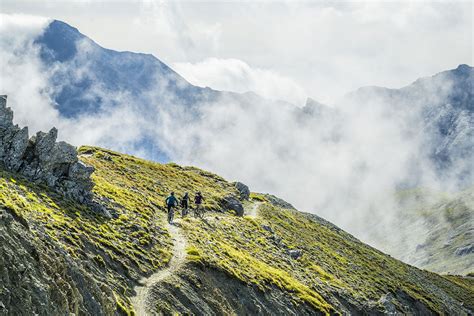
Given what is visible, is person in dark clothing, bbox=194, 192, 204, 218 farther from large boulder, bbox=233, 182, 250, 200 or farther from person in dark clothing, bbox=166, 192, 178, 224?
large boulder, bbox=233, 182, 250, 200

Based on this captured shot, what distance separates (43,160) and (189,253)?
57.8 ft

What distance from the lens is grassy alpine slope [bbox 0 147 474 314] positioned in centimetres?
3797

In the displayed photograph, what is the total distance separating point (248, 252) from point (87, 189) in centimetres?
2802

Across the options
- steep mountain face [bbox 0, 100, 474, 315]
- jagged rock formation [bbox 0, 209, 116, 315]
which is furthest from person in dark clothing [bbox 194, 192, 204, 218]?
A: jagged rock formation [bbox 0, 209, 116, 315]

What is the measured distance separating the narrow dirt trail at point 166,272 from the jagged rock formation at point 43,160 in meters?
10.9

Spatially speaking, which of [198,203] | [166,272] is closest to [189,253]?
[166,272]

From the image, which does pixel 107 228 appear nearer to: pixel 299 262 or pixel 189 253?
pixel 189 253

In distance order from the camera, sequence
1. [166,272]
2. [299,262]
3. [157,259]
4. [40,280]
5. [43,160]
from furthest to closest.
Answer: [299,262]
[43,160]
[157,259]
[166,272]
[40,280]

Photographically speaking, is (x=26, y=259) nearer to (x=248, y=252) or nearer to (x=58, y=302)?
(x=58, y=302)

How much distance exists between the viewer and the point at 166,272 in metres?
47.5

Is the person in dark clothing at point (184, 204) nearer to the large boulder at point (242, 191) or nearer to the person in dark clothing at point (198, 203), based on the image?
the person in dark clothing at point (198, 203)

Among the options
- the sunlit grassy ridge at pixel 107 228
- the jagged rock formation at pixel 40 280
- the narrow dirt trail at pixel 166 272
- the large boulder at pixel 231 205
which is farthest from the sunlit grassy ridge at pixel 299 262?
the jagged rock formation at pixel 40 280

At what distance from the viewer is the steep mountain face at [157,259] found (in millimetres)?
31359

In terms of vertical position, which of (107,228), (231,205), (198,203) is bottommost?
(107,228)
